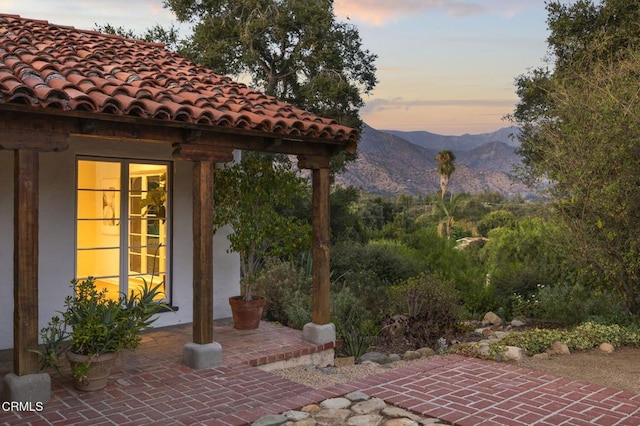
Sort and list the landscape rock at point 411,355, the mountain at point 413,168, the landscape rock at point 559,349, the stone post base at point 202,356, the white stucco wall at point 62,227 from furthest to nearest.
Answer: the mountain at point 413,168, the landscape rock at point 411,355, the landscape rock at point 559,349, the white stucco wall at point 62,227, the stone post base at point 202,356

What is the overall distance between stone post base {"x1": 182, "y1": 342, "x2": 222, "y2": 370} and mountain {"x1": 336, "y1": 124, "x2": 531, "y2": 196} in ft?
101

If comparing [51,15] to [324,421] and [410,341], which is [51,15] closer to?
[410,341]

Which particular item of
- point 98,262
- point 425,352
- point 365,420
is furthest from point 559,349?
point 98,262

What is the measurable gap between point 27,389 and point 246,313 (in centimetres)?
340

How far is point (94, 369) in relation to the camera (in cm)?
541

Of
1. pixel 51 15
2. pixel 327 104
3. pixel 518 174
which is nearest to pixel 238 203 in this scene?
pixel 518 174

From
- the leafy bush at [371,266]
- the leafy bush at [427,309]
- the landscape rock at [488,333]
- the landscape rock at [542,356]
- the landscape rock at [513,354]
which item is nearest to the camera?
the landscape rock at [513,354]

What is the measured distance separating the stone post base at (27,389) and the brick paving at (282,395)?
13 centimetres

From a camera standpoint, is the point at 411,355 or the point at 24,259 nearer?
the point at 24,259

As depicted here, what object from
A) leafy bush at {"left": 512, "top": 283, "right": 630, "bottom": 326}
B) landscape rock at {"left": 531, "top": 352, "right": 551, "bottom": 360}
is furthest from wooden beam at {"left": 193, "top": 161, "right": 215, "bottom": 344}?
leafy bush at {"left": 512, "top": 283, "right": 630, "bottom": 326}

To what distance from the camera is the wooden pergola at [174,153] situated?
16.2 ft

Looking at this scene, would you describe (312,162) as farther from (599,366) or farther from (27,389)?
(599,366)

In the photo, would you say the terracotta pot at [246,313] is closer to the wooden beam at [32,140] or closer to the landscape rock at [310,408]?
the landscape rock at [310,408]

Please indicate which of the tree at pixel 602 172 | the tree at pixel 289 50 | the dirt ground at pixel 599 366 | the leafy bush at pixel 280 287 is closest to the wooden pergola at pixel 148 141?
the leafy bush at pixel 280 287
